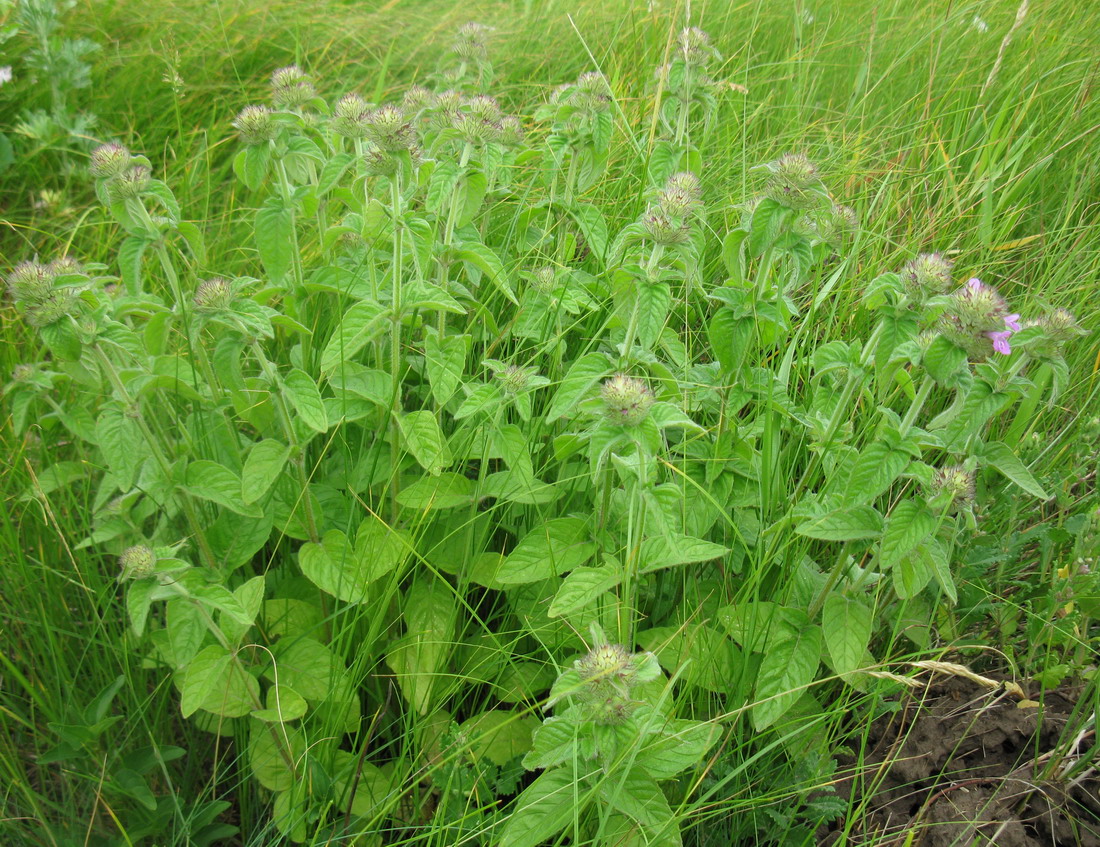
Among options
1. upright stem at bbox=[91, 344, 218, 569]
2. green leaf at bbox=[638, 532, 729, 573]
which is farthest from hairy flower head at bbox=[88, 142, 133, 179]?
green leaf at bbox=[638, 532, 729, 573]

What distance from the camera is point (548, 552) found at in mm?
1857

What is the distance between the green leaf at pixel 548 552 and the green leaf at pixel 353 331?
21.9 inches

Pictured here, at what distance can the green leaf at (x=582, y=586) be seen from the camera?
1.64 meters

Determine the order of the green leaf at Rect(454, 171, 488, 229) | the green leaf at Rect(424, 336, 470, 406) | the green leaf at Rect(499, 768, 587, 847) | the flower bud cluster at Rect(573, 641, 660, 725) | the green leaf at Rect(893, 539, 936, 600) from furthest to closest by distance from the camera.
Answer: the green leaf at Rect(454, 171, 488, 229) → the green leaf at Rect(424, 336, 470, 406) → the green leaf at Rect(893, 539, 936, 600) → the green leaf at Rect(499, 768, 587, 847) → the flower bud cluster at Rect(573, 641, 660, 725)

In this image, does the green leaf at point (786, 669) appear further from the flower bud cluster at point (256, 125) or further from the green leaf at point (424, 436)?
the flower bud cluster at point (256, 125)

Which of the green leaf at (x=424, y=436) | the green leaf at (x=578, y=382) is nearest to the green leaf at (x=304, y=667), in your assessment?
the green leaf at (x=424, y=436)

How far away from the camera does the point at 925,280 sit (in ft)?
5.45

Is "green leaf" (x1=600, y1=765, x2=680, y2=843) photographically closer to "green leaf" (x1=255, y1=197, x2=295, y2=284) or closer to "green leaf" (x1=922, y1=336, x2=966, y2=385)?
"green leaf" (x1=922, y1=336, x2=966, y2=385)

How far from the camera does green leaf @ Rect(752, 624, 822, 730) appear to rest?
171 cm

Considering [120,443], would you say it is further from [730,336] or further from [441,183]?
[730,336]

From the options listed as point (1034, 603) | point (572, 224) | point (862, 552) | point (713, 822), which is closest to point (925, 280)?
point (862, 552)

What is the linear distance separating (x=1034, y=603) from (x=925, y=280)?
1.01 m

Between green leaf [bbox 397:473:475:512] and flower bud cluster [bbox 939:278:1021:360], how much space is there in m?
1.05

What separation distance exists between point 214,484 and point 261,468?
0.38ft
